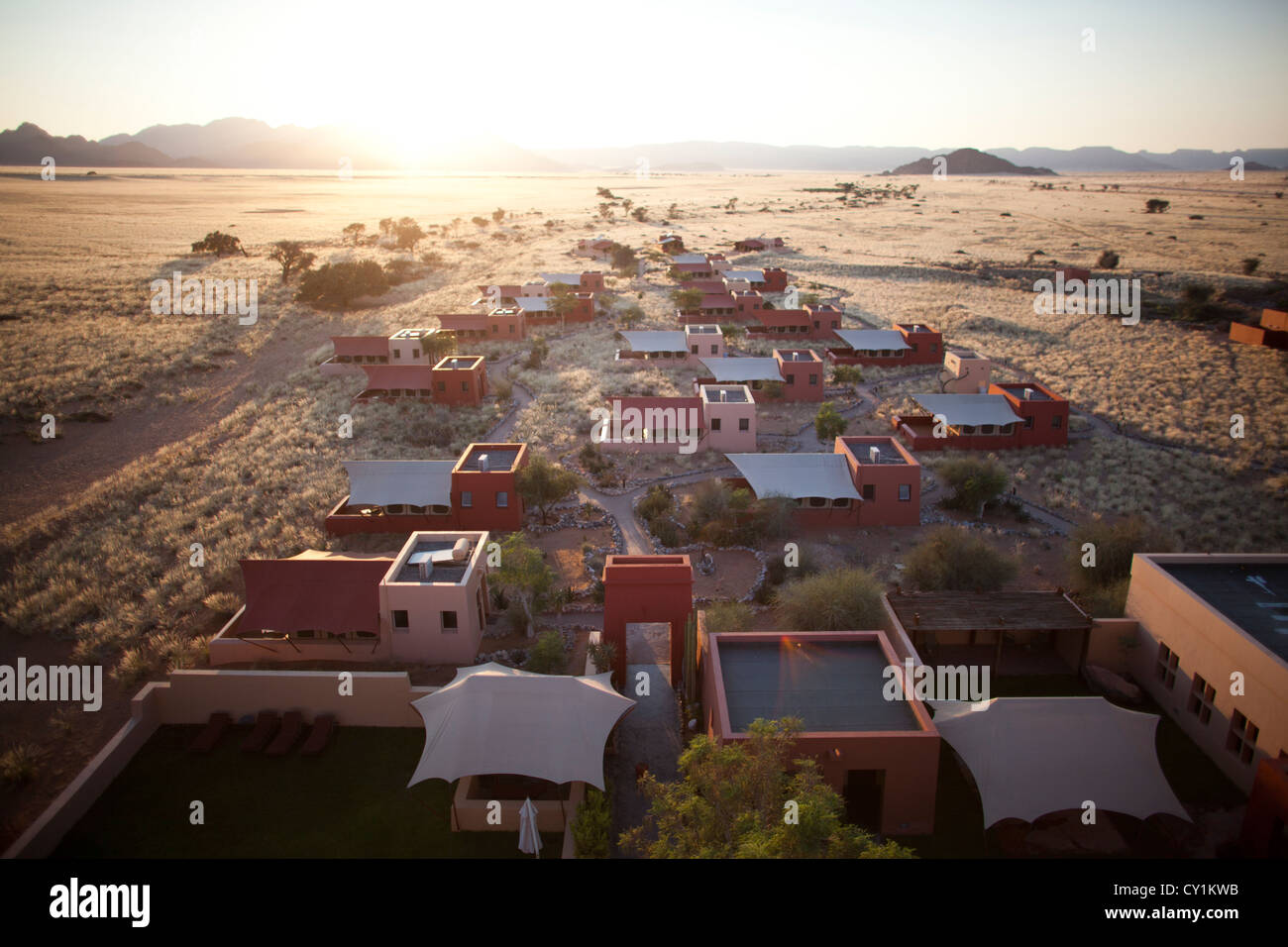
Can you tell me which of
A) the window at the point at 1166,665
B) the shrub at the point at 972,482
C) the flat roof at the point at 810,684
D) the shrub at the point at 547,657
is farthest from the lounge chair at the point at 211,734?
the shrub at the point at 972,482

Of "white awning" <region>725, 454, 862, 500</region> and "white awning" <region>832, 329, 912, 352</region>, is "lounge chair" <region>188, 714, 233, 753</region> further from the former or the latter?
"white awning" <region>832, 329, 912, 352</region>

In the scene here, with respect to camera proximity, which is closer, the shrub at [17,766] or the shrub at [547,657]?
the shrub at [17,766]

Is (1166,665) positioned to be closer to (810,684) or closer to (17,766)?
(810,684)

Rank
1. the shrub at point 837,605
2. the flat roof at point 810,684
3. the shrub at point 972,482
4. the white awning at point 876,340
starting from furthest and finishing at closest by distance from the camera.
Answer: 1. the white awning at point 876,340
2. the shrub at point 972,482
3. the shrub at point 837,605
4. the flat roof at point 810,684

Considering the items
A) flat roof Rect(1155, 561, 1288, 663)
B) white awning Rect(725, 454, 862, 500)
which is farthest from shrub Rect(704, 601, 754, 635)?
flat roof Rect(1155, 561, 1288, 663)

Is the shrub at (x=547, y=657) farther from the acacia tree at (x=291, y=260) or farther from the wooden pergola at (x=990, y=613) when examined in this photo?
the acacia tree at (x=291, y=260)

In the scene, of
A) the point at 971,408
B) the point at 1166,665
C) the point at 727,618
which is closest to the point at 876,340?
the point at 971,408
